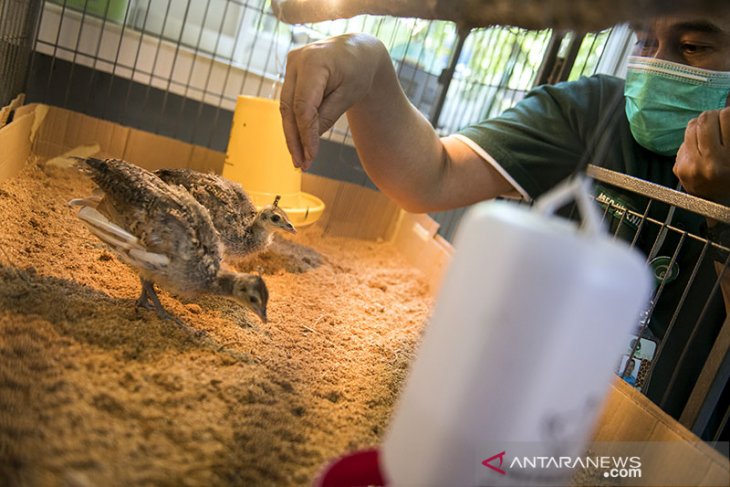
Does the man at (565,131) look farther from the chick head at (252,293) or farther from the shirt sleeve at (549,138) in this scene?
the chick head at (252,293)

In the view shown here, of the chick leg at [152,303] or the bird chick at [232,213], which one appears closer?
the chick leg at [152,303]

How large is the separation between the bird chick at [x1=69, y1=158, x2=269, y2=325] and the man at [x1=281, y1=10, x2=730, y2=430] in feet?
1.08

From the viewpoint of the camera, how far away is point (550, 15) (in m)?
0.70

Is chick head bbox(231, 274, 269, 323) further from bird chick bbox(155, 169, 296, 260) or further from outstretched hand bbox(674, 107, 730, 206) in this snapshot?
outstretched hand bbox(674, 107, 730, 206)

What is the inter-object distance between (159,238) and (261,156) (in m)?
1.10

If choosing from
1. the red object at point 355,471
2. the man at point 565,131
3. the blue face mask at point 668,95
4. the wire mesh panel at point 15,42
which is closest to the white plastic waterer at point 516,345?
the red object at point 355,471

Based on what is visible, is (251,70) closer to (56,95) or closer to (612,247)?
(56,95)

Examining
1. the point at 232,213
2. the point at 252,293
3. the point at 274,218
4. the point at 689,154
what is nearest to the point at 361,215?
the point at 274,218

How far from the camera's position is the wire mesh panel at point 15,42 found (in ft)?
6.53

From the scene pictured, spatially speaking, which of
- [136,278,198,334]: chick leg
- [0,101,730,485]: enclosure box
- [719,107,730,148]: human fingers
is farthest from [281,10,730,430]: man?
[136,278,198,334]: chick leg

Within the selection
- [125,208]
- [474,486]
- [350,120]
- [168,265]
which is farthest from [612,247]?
[350,120]

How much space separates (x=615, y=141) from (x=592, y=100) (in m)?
0.26

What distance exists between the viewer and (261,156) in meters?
2.45

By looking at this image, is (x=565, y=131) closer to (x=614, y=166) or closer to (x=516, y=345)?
(x=614, y=166)
